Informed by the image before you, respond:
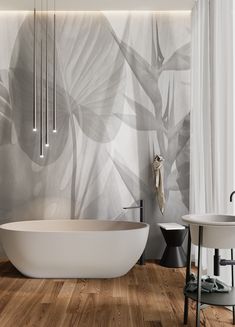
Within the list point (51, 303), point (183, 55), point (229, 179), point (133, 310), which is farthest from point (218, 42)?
point (51, 303)

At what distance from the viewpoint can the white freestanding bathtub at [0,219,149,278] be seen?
4.28m

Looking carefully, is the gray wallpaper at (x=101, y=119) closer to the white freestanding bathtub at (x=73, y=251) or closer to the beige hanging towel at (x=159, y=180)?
the beige hanging towel at (x=159, y=180)

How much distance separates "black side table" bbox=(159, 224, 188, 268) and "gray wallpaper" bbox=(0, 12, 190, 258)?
388 mm

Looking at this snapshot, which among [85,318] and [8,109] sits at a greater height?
[8,109]

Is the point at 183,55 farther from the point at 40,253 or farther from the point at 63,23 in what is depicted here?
the point at 40,253

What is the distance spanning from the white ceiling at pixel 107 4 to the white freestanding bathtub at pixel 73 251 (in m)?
2.74

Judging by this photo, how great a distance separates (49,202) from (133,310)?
7.45 feet

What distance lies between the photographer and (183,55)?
5484 millimetres

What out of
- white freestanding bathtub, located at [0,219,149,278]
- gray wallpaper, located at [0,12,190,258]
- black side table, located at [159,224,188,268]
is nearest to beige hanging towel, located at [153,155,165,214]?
gray wallpaper, located at [0,12,190,258]

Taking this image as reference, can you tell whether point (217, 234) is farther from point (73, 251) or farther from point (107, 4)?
point (107, 4)

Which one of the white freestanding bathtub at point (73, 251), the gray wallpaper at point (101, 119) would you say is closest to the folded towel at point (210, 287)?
the white freestanding bathtub at point (73, 251)

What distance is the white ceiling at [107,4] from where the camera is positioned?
518 cm

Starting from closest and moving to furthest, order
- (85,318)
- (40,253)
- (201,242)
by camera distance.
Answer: (201,242) < (85,318) < (40,253)

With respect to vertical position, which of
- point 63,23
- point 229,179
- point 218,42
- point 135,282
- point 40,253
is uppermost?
point 63,23
